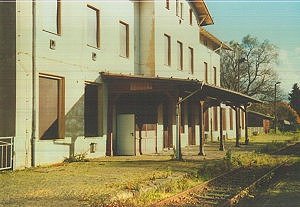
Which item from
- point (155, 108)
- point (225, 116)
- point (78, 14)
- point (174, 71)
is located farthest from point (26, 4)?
point (225, 116)

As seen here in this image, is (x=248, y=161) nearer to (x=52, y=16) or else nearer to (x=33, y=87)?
(x=33, y=87)

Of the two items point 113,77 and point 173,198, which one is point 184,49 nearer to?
point 113,77

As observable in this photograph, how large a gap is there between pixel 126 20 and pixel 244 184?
37.4 ft

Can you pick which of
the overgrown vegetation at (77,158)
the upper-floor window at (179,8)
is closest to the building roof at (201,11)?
the upper-floor window at (179,8)

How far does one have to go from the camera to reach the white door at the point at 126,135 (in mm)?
19672

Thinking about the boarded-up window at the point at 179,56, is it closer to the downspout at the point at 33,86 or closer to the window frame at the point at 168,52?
the window frame at the point at 168,52

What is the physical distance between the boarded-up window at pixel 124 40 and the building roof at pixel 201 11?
8.64 metres

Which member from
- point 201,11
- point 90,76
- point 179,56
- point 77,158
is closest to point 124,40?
point 90,76

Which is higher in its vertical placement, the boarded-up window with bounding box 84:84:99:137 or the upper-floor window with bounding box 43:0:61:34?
the upper-floor window with bounding box 43:0:61:34

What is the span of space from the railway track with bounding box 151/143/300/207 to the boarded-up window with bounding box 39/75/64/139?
20.2 ft

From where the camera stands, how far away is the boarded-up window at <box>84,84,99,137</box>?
18.0m

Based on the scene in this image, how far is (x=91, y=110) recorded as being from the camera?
18.5 meters

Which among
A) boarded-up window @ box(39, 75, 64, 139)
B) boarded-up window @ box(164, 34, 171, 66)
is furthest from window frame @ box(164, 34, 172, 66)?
boarded-up window @ box(39, 75, 64, 139)

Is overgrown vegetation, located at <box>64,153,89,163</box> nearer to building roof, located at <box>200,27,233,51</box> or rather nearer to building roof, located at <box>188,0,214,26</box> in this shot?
building roof, located at <box>188,0,214,26</box>
